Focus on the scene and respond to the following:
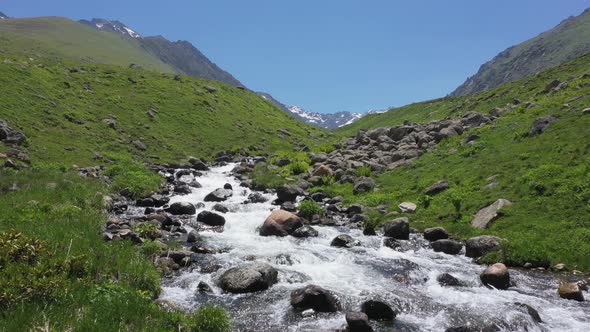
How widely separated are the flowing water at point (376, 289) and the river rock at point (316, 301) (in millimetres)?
358

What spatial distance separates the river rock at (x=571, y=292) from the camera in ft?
52.5

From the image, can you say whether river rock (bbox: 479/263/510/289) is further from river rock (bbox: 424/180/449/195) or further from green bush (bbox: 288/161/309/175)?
green bush (bbox: 288/161/309/175)

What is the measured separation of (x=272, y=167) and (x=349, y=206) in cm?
1911

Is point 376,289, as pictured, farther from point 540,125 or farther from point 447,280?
point 540,125

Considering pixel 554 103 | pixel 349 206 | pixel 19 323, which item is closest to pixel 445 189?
pixel 349 206

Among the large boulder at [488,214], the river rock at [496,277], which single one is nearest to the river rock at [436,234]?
the large boulder at [488,214]

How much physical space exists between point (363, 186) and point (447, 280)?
18554 millimetres

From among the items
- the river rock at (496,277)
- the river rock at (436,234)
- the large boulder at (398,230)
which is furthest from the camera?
the large boulder at (398,230)

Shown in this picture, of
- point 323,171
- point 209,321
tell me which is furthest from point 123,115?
point 209,321

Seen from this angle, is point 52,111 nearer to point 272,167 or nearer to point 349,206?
point 272,167

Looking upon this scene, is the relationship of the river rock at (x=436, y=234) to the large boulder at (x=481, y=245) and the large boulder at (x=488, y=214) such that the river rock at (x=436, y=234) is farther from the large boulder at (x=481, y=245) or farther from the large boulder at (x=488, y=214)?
the large boulder at (x=481, y=245)

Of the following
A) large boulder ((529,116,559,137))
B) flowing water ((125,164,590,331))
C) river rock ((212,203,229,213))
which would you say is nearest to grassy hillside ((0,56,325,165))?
river rock ((212,203,229,213))

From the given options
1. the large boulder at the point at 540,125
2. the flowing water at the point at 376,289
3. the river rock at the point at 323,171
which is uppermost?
the large boulder at the point at 540,125

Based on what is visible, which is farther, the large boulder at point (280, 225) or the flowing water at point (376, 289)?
the large boulder at point (280, 225)
